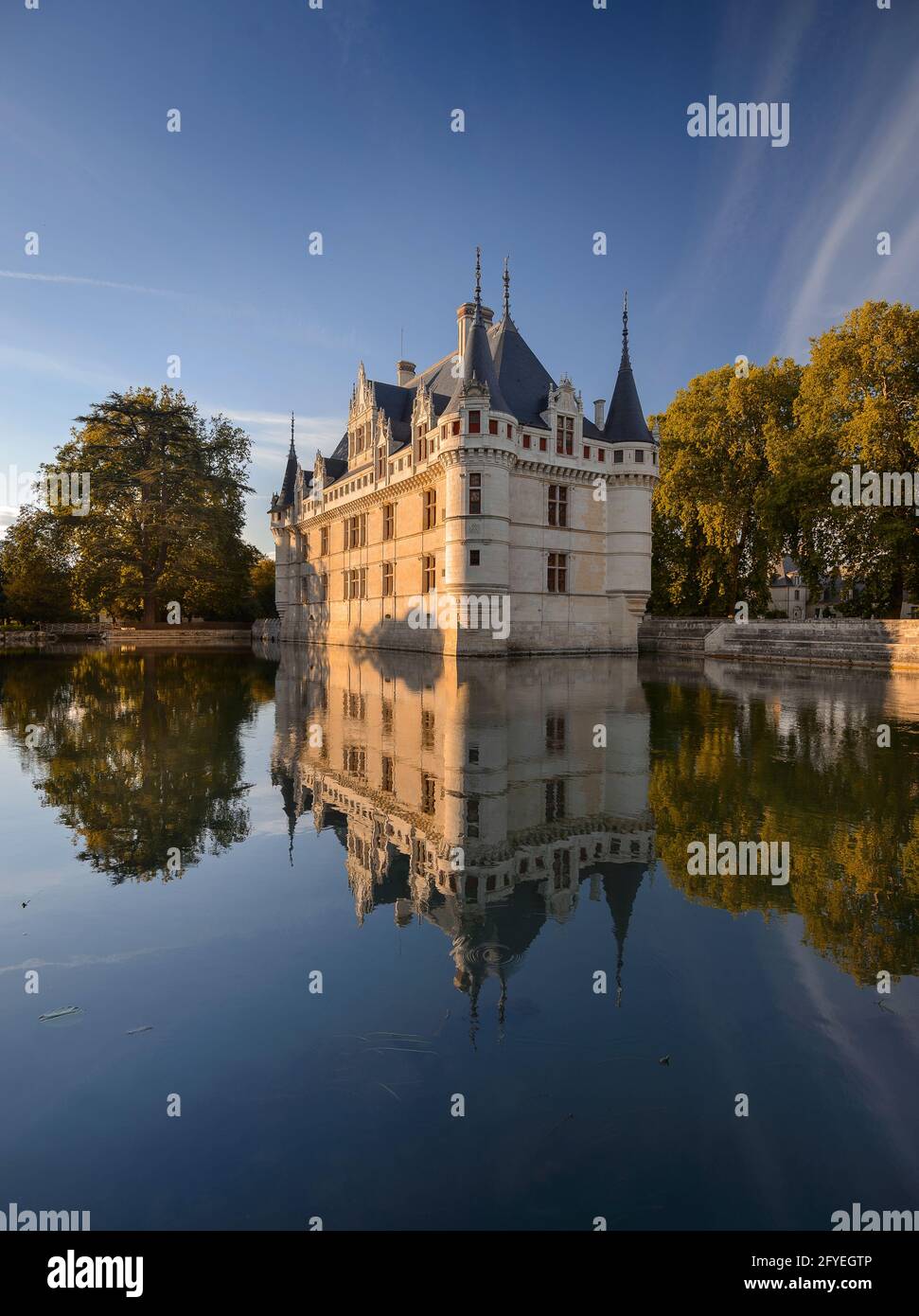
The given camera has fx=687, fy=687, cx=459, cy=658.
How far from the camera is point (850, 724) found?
1309 centimetres

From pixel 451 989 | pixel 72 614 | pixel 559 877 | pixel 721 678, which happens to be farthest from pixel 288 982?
pixel 72 614

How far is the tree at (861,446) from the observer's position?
30.8 metres

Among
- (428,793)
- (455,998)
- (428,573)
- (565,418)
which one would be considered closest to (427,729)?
(428,793)

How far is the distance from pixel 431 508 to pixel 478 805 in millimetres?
28198

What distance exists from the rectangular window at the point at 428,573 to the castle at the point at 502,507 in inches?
2.3

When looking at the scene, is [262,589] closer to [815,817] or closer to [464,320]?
[464,320]

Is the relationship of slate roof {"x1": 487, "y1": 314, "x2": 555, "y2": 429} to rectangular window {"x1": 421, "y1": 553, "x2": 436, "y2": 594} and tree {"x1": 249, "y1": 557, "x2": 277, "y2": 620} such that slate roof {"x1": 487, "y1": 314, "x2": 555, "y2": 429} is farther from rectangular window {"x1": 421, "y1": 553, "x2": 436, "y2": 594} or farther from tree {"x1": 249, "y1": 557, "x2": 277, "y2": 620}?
tree {"x1": 249, "y1": 557, "x2": 277, "y2": 620}

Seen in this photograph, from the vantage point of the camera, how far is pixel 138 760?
9.49m

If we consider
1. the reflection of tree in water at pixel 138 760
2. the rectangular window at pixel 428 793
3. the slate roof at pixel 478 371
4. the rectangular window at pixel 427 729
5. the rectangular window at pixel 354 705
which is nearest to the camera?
the reflection of tree in water at pixel 138 760

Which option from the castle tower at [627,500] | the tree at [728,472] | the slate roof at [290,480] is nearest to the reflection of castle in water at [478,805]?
the castle tower at [627,500]

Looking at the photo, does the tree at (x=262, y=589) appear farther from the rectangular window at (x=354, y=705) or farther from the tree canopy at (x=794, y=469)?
the rectangular window at (x=354, y=705)

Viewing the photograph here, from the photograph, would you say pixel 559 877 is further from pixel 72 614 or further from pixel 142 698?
pixel 72 614

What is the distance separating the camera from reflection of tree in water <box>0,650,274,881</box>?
628 centimetres

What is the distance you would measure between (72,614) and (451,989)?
62.9m
